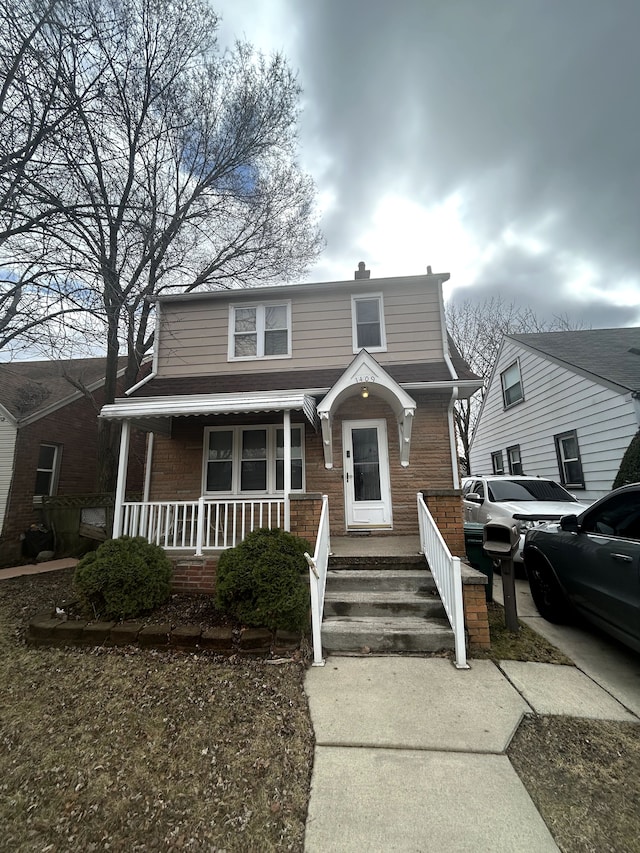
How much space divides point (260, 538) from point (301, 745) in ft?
7.72

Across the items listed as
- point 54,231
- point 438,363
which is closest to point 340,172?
point 438,363

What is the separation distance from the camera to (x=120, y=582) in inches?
180

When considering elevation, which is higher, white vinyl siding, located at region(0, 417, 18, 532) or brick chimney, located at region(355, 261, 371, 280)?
brick chimney, located at region(355, 261, 371, 280)

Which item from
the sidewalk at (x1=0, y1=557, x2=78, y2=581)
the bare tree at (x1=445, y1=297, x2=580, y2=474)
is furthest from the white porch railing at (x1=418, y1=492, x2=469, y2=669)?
the bare tree at (x1=445, y1=297, x2=580, y2=474)

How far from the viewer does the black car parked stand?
329cm

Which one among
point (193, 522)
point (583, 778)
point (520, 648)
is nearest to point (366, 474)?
point (193, 522)

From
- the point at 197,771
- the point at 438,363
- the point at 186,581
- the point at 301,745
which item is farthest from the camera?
the point at 438,363

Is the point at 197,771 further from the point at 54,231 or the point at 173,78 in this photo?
the point at 173,78

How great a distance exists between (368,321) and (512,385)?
7.27 metres

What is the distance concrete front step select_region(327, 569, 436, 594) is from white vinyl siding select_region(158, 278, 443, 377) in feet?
14.9

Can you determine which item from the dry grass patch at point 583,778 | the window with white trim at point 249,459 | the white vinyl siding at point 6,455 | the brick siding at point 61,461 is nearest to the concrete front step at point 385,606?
the dry grass patch at point 583,778

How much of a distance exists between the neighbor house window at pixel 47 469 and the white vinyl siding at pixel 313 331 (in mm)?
6021

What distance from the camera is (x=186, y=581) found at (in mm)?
5559

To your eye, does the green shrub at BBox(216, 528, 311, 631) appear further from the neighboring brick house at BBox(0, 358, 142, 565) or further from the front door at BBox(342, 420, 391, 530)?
the neighboring brick house at BBox(0, 358, 142, 565)
